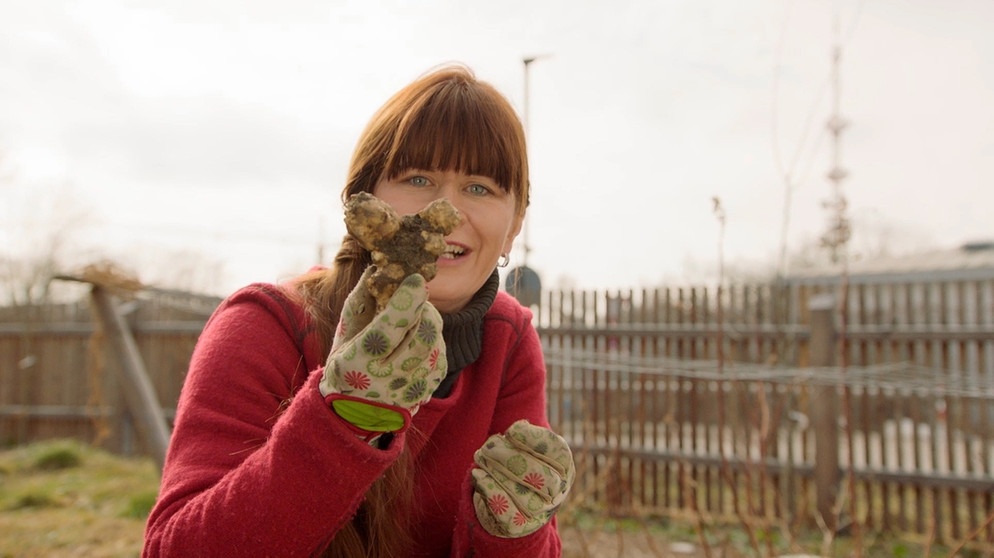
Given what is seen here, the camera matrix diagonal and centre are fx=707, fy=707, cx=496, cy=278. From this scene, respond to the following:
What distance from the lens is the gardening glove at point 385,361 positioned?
0.94m

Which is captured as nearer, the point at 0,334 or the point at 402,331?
the point at 402,331

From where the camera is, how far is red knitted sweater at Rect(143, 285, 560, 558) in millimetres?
1012

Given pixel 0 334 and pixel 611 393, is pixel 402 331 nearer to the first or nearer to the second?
pixel 611 393

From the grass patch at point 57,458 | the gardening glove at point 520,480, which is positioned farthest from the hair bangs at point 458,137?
the grass patch at point 57,458

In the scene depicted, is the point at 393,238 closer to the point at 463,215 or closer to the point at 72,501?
the point at 463,215

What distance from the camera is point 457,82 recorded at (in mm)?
1403

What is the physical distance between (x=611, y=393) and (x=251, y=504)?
4904 millimetres

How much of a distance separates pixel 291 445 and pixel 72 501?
485 cm

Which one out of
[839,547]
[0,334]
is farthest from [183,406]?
[0,334]

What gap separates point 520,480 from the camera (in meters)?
1.26

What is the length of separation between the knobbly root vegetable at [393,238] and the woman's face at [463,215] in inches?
8.6

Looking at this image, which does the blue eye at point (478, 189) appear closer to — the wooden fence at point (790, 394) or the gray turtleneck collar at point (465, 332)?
the gray turtleneck collar at point (465, 332)

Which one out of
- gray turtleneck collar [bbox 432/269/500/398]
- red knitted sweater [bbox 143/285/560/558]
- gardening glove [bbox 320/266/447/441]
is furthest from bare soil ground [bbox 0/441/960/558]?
gardening glove [bbox 320/266/447/441]

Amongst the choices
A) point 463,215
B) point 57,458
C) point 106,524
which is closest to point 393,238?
point 463,215
